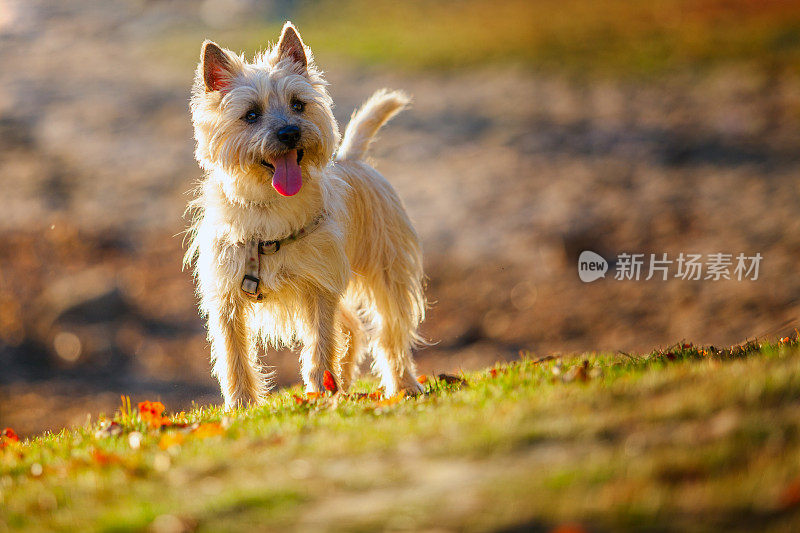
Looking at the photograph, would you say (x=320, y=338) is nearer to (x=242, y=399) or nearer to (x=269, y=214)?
(x=242, y=399)

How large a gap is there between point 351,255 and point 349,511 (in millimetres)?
3241

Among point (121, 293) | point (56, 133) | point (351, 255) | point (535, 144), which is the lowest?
point (351, 255)

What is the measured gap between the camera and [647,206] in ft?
42.2

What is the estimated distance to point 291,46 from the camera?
17.1 ft

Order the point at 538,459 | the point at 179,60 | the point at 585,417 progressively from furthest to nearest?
the point at 179,60 → the point at 585,417 → the point at 538,459

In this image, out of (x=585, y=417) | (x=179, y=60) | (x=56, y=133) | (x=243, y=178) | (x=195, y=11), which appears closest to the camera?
(x=585, y=417)

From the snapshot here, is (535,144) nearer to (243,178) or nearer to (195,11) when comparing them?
(243,178)

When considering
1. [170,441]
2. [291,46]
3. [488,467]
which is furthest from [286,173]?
[488,467]

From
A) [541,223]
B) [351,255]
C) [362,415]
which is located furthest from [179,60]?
[362,415]

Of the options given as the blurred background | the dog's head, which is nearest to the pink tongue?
the dog's head

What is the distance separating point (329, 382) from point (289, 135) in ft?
4.69

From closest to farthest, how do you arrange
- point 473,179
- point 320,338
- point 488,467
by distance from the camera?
point 488,467 < point 320,338 < point 473,179

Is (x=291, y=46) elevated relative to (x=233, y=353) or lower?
Answer: elevated

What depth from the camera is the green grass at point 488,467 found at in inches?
91.8
